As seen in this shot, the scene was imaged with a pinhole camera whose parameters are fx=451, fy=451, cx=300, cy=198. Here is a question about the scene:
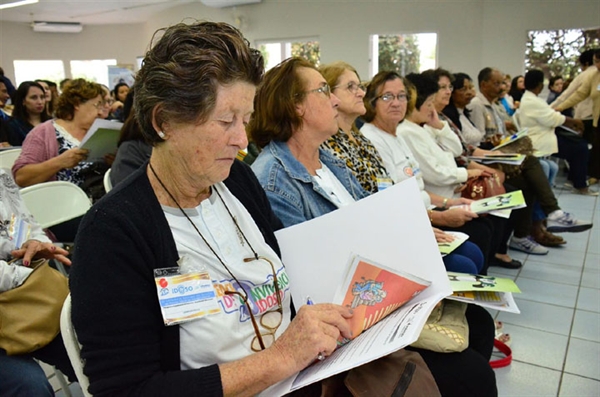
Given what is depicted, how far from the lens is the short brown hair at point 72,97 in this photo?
9.59ft

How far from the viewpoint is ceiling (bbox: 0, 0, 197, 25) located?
1002 centimetres

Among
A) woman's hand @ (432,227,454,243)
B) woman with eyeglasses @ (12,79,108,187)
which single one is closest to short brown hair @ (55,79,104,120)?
woman with eyeglasses @ (12,79,108,187)

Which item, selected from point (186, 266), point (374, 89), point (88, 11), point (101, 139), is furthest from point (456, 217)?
point (88, 11)

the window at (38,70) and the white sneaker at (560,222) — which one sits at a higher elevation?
the window at (38,70)

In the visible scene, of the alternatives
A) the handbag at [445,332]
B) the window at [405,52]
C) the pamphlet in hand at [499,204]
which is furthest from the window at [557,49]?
the handbag at [445,332]

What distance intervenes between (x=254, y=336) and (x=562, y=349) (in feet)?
6.50

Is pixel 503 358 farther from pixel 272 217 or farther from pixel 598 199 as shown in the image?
pixel 598 199

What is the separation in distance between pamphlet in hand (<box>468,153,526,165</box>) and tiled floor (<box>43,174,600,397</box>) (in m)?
0.81

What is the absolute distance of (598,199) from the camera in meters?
5.39

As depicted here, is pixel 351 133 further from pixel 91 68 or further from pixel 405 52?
pixel 91 68

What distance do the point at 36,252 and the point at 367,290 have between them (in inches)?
49.8

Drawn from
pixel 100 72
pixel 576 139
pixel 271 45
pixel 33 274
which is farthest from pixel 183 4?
pixel 33 274

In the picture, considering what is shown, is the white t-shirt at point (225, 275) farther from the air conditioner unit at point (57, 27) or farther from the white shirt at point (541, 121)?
the air conditioner unit at point (57, 27)

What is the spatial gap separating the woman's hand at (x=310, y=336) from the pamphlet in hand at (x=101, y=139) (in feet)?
6.54
